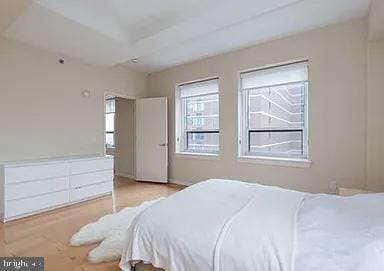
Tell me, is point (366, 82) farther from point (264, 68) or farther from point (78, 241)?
point (78, 241)

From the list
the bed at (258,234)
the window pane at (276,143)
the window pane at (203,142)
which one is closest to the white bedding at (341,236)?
the bed at (258,234)

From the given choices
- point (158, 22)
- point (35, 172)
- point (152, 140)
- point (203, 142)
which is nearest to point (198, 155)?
point (203, 142)

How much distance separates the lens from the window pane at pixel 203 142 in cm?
479

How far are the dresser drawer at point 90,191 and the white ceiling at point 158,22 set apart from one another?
2.23m

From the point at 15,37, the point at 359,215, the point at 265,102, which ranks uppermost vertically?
the point at 15,37

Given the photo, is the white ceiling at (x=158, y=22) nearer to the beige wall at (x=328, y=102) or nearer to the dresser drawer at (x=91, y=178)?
the beige wall at (x=328, y=102)

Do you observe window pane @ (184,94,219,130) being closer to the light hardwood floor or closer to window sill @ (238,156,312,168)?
window sill @ (238,156,312,168)

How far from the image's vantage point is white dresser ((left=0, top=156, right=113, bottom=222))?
3.02 m

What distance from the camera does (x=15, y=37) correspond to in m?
3.33

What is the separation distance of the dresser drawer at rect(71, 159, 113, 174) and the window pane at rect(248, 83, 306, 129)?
2.65 m

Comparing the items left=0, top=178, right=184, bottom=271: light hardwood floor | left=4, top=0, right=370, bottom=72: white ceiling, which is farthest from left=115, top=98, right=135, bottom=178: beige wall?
left=4, top=0, right=370, bottom=72: white ceiling

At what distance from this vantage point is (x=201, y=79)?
4777 millimetres

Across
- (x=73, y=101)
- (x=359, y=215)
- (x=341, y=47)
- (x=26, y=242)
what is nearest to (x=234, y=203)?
(x=359, y=215)

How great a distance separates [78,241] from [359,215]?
2465mm
